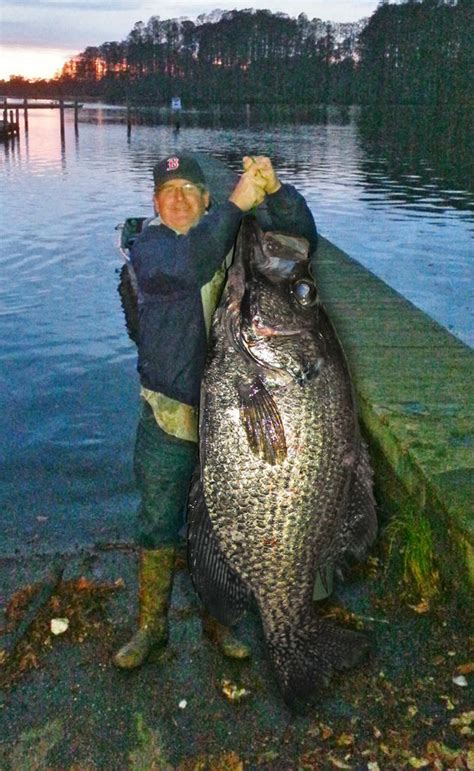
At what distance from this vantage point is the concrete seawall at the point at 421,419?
4.09 m

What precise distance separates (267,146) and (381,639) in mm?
56266

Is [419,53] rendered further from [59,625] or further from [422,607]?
[59,625]

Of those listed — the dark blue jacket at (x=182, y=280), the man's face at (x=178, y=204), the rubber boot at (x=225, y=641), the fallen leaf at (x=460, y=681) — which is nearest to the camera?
the dark blue jacket at (x=182, y=280)

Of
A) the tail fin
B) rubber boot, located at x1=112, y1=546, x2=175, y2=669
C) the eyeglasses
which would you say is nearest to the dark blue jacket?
the eyeglasses

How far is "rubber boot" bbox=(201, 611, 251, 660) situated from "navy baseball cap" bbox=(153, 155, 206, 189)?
2293 mm

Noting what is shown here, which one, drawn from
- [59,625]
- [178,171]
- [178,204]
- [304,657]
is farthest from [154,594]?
[178,171]

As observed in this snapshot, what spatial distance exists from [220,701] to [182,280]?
2001mm

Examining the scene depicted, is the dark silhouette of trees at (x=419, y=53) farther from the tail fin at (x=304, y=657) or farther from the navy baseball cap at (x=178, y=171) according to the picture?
the tail fin at (x=304, y=657)

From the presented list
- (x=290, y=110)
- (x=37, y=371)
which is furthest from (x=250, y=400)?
(x=290, y=110)

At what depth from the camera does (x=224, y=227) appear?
3.49 m

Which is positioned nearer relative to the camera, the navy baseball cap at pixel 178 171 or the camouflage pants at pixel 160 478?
the navy baseball cap at pixel 178 171

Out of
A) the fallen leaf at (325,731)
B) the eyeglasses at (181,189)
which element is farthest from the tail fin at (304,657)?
the eyeglasses at (181,189)

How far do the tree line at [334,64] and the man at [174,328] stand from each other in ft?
380

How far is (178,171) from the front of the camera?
3820mm
